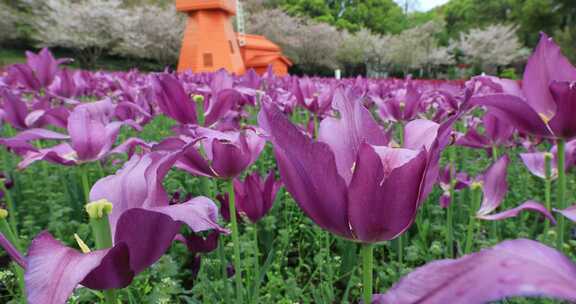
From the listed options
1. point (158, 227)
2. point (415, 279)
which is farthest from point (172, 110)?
point (415, 279)

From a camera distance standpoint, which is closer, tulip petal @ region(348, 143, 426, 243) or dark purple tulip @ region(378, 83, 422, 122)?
tulip petal @ region(348, 143, 426, 243)

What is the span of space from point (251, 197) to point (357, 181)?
78cm

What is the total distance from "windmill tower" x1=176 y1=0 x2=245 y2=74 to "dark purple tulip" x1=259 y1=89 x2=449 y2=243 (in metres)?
12.7

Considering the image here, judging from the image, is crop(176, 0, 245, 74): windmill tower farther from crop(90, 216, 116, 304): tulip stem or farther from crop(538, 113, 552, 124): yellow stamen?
crop(90, 216, 116, 304): tulip stem

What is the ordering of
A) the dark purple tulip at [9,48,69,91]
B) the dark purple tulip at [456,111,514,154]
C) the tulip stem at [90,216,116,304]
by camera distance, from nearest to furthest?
the tulip stem at [90,216,116,304] → the dark purple tulip at [456,111,514,154] → the dark purple tulip at [9,48,69,91]

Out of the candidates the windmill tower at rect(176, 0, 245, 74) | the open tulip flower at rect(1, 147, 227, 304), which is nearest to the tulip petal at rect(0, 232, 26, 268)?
the open tulip flower at rect(1, 147, 227, 304)

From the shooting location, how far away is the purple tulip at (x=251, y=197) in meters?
1.29

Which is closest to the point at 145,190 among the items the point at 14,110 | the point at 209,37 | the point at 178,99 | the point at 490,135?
the point at 178,99

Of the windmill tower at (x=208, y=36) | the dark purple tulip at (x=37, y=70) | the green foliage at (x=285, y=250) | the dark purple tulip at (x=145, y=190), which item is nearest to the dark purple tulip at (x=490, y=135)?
the green foliage at (x=285, y=250)

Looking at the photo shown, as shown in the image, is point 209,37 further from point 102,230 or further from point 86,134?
point 102,230

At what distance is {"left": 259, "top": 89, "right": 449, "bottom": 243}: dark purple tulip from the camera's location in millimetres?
543

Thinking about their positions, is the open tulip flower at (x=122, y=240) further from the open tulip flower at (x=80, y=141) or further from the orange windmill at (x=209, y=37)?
the orange windmill at (x=209, y=37)

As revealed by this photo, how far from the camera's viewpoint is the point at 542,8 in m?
29.2

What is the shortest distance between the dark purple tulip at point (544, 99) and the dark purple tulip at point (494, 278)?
24.8 inches
